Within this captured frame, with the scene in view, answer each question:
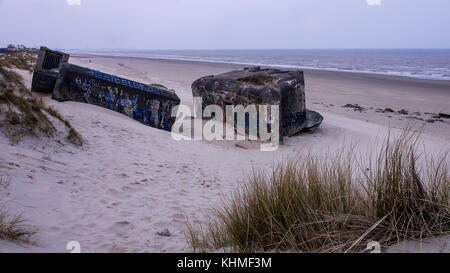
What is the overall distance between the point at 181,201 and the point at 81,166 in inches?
55.2

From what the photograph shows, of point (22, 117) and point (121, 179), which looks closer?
point (121, 179)

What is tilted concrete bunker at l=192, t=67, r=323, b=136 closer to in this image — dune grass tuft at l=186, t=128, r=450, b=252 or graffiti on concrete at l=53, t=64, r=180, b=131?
graffiti on concrete at l=53, t=64, r=180, b=131

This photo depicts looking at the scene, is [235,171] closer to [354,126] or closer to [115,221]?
[115,221]

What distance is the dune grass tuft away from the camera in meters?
2.18

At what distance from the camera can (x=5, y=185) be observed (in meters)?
2.91

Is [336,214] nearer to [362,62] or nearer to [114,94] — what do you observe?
[114,94]

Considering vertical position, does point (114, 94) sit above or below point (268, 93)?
below

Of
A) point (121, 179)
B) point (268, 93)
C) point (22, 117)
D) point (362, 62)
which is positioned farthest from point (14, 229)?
point (362, 62)

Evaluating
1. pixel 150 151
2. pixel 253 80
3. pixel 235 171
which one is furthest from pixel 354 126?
pixel 150 151

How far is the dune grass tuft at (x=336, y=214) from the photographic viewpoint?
2.18m

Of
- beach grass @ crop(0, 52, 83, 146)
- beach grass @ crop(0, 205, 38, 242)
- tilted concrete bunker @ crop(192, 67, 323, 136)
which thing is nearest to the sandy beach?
beach grass @ crop(0, 205, 38, 242)

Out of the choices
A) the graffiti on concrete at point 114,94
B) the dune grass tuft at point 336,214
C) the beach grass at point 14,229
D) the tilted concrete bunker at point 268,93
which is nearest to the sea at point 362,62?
the tilted concrete bunker at point 268,93

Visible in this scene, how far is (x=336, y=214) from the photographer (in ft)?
7.87

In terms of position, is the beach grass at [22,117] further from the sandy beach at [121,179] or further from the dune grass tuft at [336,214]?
the dune grass tuft at [336,214]
